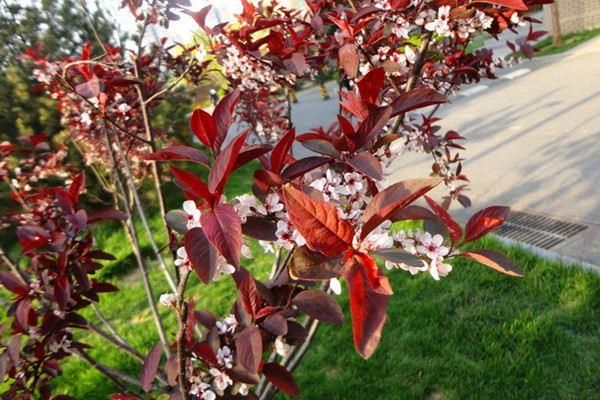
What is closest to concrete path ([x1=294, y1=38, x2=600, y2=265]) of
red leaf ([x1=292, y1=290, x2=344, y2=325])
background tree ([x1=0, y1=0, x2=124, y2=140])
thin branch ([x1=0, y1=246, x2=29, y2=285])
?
red leaf ([x1=292, y1=290, x2=344, y2=325])

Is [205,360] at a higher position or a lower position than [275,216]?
lower

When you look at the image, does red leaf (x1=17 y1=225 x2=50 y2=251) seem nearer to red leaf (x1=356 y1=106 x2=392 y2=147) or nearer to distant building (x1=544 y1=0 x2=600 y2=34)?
red leaf (x1=356 y1=106 x2=392 y2=147)

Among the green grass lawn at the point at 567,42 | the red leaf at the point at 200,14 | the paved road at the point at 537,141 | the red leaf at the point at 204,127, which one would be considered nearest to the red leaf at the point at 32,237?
the red leaf at the point at 204,127

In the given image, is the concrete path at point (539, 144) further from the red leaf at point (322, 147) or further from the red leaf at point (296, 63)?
the red leaf at point (322, 147)

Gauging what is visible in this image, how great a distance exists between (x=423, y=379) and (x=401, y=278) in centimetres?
99

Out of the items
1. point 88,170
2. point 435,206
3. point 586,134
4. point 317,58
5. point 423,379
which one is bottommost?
point 586,134

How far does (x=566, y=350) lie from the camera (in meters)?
2.04

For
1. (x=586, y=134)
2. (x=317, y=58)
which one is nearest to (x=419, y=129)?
(x=317, y=58)

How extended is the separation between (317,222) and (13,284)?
4.10ft

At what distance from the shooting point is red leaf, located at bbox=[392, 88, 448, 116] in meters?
0.81

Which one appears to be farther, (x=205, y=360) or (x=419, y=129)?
(x=419, y=129)

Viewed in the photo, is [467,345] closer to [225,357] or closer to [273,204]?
[225,357]

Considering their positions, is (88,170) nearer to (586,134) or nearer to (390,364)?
(390,364)

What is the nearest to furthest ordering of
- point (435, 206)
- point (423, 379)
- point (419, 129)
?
point (435, 206)
point (423, 379)
point (419, 129)
